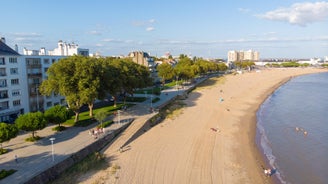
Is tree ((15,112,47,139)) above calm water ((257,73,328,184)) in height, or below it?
above

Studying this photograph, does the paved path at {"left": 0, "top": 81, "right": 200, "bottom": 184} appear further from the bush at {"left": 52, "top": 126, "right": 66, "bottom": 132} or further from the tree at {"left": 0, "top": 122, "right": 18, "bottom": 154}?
the tree at {"left": 0, "top": 122, "right": 18, "bottom": 154}

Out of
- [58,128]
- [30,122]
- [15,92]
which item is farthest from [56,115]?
A: [15,92]

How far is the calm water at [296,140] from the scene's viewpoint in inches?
985

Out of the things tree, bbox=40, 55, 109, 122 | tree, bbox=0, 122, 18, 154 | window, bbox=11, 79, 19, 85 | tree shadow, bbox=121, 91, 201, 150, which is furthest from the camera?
window, bbox=11, 79, 19, 85

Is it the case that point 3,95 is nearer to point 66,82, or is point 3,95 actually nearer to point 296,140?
point 66,82

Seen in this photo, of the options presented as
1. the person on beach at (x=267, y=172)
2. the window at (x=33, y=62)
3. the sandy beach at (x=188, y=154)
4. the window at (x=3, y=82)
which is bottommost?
the person on beach at (x=267, y=172)

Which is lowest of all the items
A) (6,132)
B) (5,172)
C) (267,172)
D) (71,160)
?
(267,172)

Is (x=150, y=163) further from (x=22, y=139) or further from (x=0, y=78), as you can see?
(x=0, y=78)

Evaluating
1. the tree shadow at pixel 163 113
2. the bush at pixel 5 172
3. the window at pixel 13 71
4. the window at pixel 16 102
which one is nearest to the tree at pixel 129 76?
the tree shadow at pixel 163 113

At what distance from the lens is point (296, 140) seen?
34.2 metres

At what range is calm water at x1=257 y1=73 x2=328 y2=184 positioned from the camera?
25031 millimetres

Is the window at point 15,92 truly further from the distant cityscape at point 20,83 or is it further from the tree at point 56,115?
the tree at point 56,115

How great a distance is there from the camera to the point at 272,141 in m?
34.0

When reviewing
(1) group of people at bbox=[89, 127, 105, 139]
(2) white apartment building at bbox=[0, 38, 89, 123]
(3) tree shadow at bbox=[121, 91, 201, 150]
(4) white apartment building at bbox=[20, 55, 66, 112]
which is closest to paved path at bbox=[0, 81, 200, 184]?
(1) group of people at bbox=[89, 127, 105, 139]
